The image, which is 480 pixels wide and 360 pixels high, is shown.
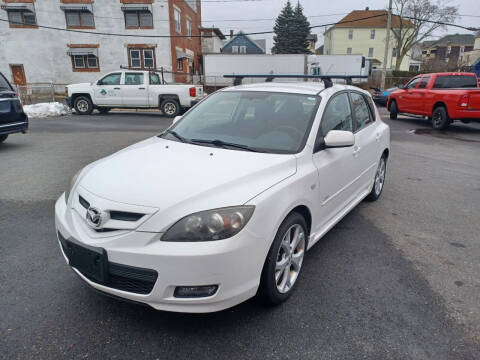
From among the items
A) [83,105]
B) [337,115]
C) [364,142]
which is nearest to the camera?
[337,115]

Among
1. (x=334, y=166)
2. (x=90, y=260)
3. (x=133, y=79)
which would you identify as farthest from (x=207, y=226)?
Result: (x=133, y=79)

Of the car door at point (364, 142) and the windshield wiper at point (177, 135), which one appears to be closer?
the windshield wiper at point (177, 135)

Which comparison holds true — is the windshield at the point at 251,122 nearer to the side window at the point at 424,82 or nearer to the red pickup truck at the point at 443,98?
the red pickup truck at the point at 443,98

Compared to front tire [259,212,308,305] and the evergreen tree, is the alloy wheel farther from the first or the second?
the evergreen tree

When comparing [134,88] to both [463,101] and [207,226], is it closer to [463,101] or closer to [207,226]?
[463,101]

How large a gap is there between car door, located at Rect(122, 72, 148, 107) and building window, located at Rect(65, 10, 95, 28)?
586 inches

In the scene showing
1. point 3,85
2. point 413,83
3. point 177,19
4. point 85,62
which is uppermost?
point 177,19

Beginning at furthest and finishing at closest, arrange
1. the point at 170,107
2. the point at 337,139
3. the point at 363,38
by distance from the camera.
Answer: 1. the point at 363,38
2. the point at 170,107
3. the point at 337,139

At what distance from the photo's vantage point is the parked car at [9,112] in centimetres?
779

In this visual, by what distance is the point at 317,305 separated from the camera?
2.76 metres

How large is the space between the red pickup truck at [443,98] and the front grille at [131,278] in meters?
12.2

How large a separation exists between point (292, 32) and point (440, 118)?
46.0 metres

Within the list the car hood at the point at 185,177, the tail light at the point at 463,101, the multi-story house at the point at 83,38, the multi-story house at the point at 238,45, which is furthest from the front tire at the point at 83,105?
the multi-story house at the point at 238,45

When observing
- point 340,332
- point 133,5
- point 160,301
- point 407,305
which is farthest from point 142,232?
point 133,5
